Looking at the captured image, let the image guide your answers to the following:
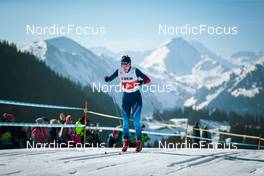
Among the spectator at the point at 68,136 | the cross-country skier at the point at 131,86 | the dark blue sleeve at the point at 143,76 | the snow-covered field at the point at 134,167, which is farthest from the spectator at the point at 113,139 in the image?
the snow-covered field at the point at 134,167

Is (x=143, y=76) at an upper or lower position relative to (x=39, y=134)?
upper

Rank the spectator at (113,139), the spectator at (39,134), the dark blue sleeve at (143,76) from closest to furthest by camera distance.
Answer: the dark blue sleeve at (143,76)
the spectator at (39,134)
the spectator at (113,139)

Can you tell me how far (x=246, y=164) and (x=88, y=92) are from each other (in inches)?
5557

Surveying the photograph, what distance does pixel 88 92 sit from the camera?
145875 millimetres

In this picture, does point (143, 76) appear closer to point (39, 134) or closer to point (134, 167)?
point (134, 167)

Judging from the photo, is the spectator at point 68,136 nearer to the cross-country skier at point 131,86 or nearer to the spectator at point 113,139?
the spectator at point 113,139

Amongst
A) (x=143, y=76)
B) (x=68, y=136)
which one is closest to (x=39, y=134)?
(x=68, y=136)

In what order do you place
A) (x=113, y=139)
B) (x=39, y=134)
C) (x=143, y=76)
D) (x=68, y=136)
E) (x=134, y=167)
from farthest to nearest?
(x=113, y=139), (x=68, y=136), (x=39, y=134), (x=143, y=76), (x=134, y=167)

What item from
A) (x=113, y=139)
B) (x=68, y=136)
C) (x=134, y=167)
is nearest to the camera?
(x=134, y=167)

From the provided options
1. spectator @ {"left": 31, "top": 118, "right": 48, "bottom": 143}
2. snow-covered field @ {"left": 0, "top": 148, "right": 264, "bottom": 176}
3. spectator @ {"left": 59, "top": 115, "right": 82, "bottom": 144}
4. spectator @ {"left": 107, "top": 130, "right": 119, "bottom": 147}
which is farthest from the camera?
spectator @ {"left": 107, "top": 130, "right": 119, "bottom": 147}

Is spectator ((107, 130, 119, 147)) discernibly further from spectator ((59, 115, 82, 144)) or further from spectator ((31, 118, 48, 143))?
spectator ((31, 118, 48, 143))

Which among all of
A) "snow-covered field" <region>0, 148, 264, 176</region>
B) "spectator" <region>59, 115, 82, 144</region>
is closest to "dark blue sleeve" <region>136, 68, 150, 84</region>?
"snow-covered field" <region>0, 148, 264, 176</region>

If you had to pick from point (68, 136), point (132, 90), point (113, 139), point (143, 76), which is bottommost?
point (113, 139)

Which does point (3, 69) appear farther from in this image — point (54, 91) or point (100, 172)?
point (100, 172)
